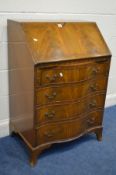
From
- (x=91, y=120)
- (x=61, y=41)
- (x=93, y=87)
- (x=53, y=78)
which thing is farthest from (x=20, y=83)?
(x=91, y=120)

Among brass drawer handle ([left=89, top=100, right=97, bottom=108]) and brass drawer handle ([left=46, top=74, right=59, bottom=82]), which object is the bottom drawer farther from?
brass drawer handle ([left=46, top=74, right=59, bottom=82])

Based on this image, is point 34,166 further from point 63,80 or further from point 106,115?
point 106,115

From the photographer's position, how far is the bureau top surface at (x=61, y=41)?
171cm

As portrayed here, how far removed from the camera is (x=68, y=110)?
1.95 m

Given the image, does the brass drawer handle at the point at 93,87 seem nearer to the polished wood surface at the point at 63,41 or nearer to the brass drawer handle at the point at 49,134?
the polished wood surface at the point at 63,41

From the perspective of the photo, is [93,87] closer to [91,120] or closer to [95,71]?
[95,71]

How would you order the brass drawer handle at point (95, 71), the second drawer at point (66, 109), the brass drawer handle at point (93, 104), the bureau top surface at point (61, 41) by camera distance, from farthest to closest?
1. the brass drawer handle at point (93, 104)
2. the brass drawer handle at point (95, 71)
3. the second drawer at point (66, 109)
4. the bureau top surface at point (61, 41)

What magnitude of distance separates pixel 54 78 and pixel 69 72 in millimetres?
127

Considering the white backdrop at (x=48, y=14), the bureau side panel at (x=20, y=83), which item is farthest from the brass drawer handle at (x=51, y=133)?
the white backdrop at (x=48, y=14)

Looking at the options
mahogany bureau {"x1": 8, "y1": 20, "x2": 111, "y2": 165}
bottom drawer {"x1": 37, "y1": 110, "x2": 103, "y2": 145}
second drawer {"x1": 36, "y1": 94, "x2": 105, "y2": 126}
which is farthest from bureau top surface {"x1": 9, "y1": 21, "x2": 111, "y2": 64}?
bottom drawer {"x1": 37, "y1": 110, "x2": 103, "y2": 145}

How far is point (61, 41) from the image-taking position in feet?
5.96

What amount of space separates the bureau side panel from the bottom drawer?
A: 0.30ft

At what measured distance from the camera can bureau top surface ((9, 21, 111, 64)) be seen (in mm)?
1707

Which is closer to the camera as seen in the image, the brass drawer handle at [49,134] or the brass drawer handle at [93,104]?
the brass drawer handle at [49,134]
